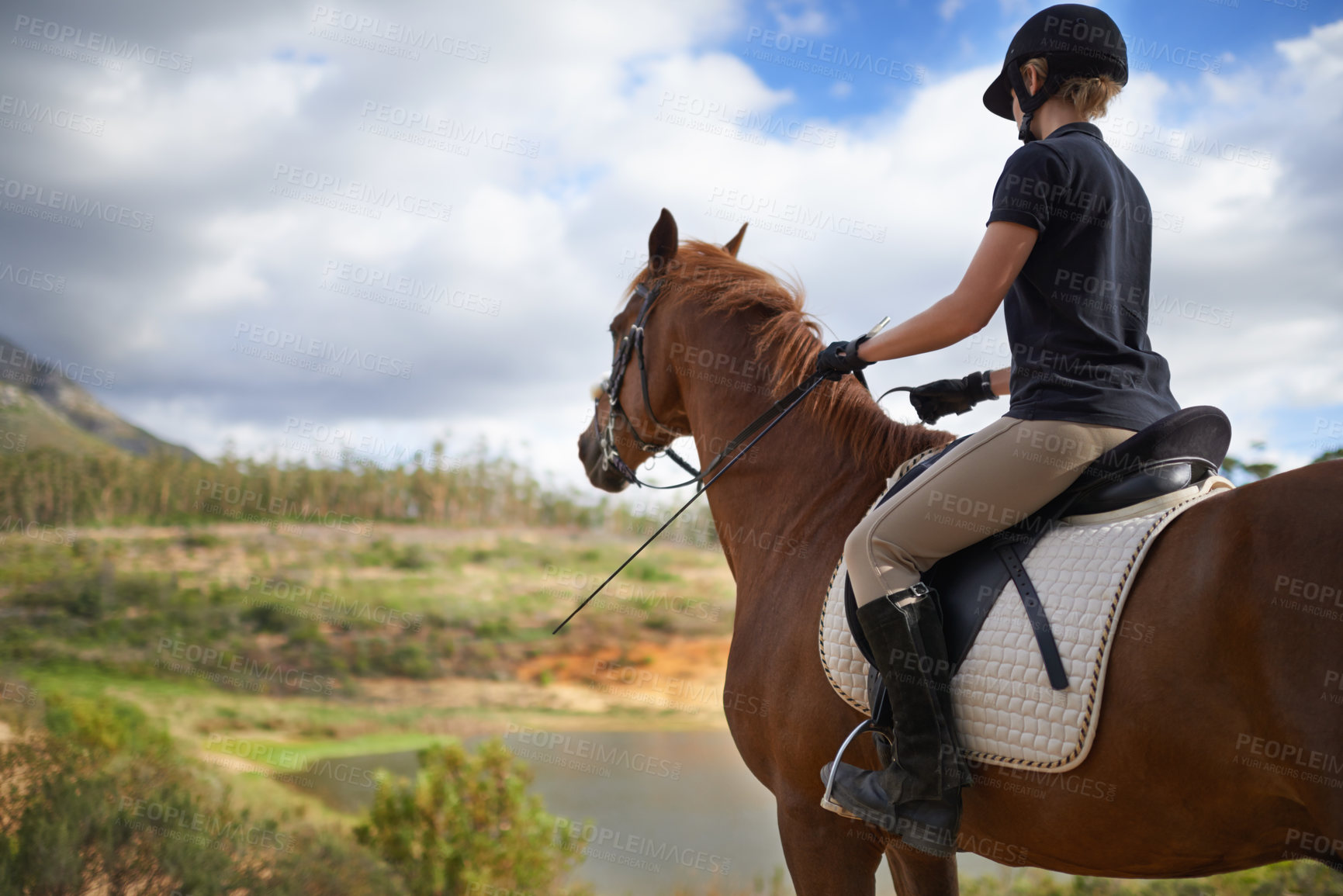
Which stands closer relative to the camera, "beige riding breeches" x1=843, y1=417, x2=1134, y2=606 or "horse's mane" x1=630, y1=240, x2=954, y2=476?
"beige riding breeches" x1=843, y1=417, x2=1134, y2=606

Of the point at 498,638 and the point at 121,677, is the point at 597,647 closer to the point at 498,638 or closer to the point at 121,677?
the point at 498,638

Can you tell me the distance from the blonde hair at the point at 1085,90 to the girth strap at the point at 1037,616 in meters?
1.39

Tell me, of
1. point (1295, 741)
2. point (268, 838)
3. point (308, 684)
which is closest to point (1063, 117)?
point (1295, 741)

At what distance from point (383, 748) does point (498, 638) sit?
327 cm

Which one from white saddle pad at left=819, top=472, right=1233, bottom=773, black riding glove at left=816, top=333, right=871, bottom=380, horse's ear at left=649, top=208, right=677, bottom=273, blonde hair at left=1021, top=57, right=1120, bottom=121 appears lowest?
white saddle pad at left=819, top=472, right=1233, bottom=773

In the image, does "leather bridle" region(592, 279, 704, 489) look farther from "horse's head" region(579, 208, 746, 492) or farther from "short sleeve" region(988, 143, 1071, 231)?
"short sleeve" region(988, 143, 1071, 231)

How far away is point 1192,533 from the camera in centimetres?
179

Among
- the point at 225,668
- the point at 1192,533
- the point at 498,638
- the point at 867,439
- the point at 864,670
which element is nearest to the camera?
the point at 1192,533

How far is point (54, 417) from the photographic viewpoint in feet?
35.2

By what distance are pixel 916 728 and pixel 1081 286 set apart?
132 cm

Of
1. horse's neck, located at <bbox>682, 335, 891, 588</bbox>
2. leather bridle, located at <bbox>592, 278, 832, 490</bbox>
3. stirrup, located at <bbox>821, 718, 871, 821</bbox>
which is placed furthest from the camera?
leather bridle, located at <bbox>592, 278, 832, 490</bbox>

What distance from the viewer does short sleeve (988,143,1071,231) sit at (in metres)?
2.00

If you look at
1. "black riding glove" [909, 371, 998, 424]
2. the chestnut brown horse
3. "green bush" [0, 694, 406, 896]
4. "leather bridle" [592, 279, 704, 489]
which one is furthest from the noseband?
"green bush" [0, 694, 406, 896]

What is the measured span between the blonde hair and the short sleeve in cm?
40
